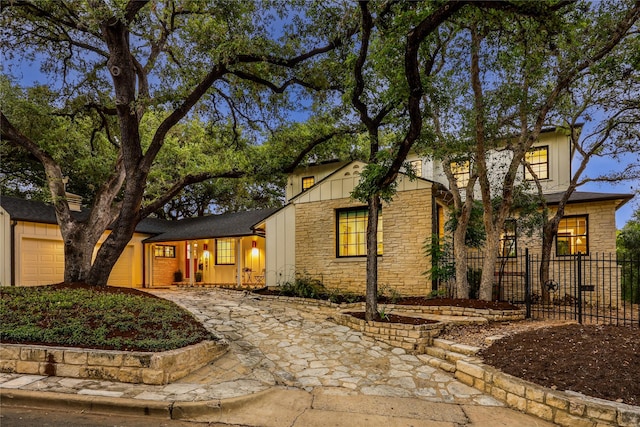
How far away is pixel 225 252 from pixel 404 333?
40.4ft

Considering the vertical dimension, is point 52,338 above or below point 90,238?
below

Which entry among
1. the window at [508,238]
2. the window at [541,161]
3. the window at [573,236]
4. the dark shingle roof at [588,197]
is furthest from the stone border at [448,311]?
the window at [541,161]

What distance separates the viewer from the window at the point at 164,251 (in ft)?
56.4

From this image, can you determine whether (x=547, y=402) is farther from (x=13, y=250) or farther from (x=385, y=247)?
(x=13, y=250)

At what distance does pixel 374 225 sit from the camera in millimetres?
7777

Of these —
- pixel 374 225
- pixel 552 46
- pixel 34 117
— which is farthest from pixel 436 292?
pixel 34 117

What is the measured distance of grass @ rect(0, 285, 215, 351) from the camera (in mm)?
5152

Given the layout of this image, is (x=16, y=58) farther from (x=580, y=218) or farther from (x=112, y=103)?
(x=580, y=218)

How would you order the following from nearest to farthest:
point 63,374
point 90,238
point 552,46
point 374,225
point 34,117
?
point 63,374
point 552,46
point 374,225
point 90,238
point 34,117

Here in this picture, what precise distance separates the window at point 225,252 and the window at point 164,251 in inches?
97.3

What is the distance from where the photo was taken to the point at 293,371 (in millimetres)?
5426

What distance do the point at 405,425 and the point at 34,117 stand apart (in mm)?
12678

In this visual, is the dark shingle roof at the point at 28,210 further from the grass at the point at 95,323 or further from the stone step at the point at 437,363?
the stone step at the point at 437,363

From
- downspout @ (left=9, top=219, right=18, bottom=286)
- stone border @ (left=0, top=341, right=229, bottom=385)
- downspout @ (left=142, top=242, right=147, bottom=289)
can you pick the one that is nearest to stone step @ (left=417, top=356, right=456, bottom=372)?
stone border @ (left=0, top=341, right=229, bottom=385)
